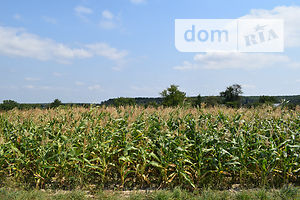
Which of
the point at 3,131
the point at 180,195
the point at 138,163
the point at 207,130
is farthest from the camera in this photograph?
the point at 3,131

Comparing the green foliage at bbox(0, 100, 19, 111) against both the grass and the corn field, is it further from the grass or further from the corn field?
the grass

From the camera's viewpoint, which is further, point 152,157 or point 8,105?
point 8,105

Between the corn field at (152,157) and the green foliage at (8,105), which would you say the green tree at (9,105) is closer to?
the green foliage at (8,105)

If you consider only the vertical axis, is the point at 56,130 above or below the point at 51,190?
above

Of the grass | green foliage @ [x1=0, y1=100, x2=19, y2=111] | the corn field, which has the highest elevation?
green foliage @ [x1=0, y1=100, x2=19, y2=111]

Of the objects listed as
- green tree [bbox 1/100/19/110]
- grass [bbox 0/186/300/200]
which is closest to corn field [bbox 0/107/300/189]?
grass [bbox 0/186/300/200]

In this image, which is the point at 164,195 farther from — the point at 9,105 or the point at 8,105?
the point at 8,105

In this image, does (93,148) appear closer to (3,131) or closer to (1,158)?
(1,158)

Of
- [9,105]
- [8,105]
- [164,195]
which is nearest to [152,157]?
[164,195]

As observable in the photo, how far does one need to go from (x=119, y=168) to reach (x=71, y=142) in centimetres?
101

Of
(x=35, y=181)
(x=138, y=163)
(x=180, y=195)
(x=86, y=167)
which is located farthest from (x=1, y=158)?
(x=180, y=195)

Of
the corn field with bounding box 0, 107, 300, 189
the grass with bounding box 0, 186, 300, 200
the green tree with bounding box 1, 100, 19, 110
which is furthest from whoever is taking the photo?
the green tree with bounding box 1, 100, 19, 110

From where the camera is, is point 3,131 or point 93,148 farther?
point 3,131

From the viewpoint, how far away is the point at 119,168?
165 inches
